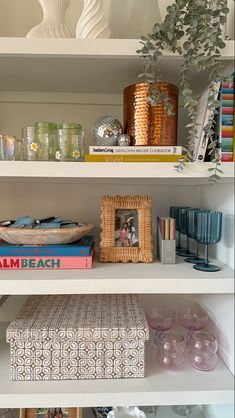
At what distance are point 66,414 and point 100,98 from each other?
107cm

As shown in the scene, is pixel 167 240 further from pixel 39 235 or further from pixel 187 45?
pixel 187 45

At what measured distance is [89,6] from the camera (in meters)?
0.84

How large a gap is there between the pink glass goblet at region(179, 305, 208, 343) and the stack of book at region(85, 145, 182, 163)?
0.58 m

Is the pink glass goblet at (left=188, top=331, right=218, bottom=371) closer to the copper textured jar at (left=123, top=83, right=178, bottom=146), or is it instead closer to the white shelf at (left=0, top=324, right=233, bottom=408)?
the white shelf at (left=0, top=324, right=233, bottom=408)

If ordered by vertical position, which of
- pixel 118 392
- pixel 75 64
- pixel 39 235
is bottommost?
pixel 118 392

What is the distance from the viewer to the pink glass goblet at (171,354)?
2.89ft

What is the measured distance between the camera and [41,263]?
0.85 meters

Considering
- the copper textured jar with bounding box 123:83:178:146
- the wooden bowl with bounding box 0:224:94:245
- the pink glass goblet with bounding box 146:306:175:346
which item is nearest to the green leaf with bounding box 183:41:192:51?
the copper textured jar with bounding box 123:83:178:146

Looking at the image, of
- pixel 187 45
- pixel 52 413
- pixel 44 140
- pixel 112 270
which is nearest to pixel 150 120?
pixel 187 45

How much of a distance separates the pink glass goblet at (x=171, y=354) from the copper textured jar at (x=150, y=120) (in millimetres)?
590

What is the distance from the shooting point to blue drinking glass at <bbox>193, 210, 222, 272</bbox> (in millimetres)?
858

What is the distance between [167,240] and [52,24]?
0.71 metres

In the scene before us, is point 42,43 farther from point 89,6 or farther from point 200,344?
point 200,344

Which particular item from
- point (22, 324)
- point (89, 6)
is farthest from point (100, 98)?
point (22, 324)
